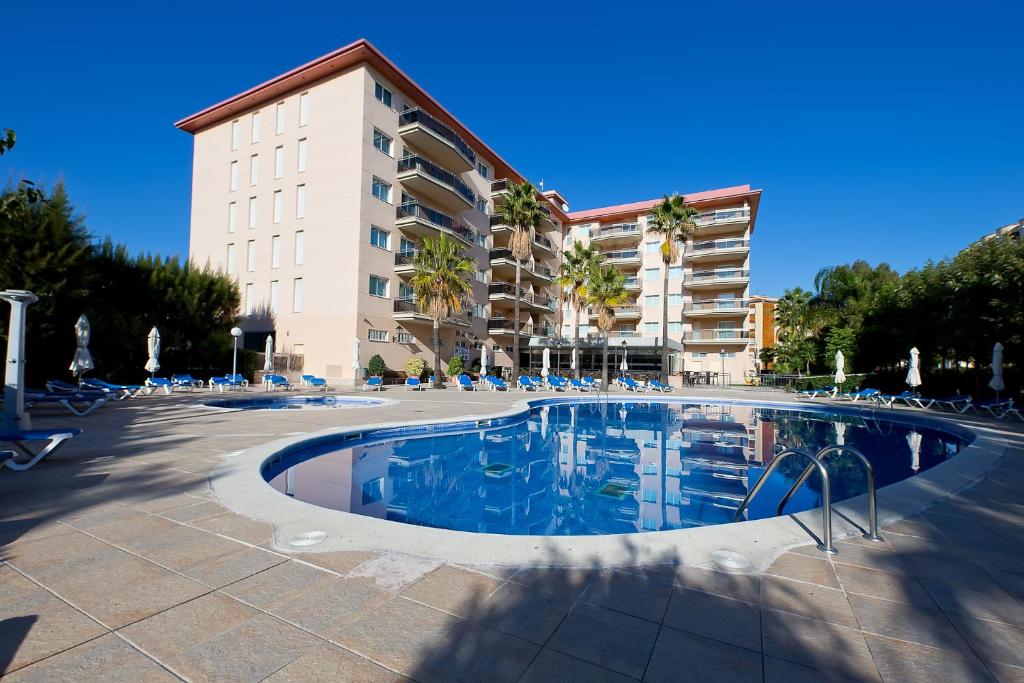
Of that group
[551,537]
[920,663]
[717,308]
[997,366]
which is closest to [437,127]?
[717,308]

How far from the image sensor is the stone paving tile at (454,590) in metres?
2.73

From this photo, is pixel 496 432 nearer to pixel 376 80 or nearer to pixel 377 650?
pixel 377 650

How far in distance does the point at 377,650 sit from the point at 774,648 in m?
2.02

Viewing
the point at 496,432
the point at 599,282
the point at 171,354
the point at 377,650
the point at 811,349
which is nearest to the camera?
the point at 377,650

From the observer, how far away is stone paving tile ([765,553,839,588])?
10.3ft

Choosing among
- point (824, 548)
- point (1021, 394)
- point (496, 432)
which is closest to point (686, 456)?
point (496, 432)

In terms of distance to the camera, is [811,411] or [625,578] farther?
[811,411]

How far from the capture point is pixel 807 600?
9.40 ft

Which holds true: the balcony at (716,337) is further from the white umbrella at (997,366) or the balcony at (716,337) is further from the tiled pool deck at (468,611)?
the tiled pool deck at (468,611)

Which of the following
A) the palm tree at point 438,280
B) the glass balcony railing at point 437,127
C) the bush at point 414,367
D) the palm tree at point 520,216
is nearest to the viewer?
the palm tree at point 438,280

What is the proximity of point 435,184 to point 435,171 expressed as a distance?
0.87m

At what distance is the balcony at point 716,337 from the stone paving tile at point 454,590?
1491 inches

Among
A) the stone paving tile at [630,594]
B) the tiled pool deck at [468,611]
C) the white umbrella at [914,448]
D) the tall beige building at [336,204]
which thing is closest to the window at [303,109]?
the tall beige building at [336,204]

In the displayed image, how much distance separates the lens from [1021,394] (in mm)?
17734
